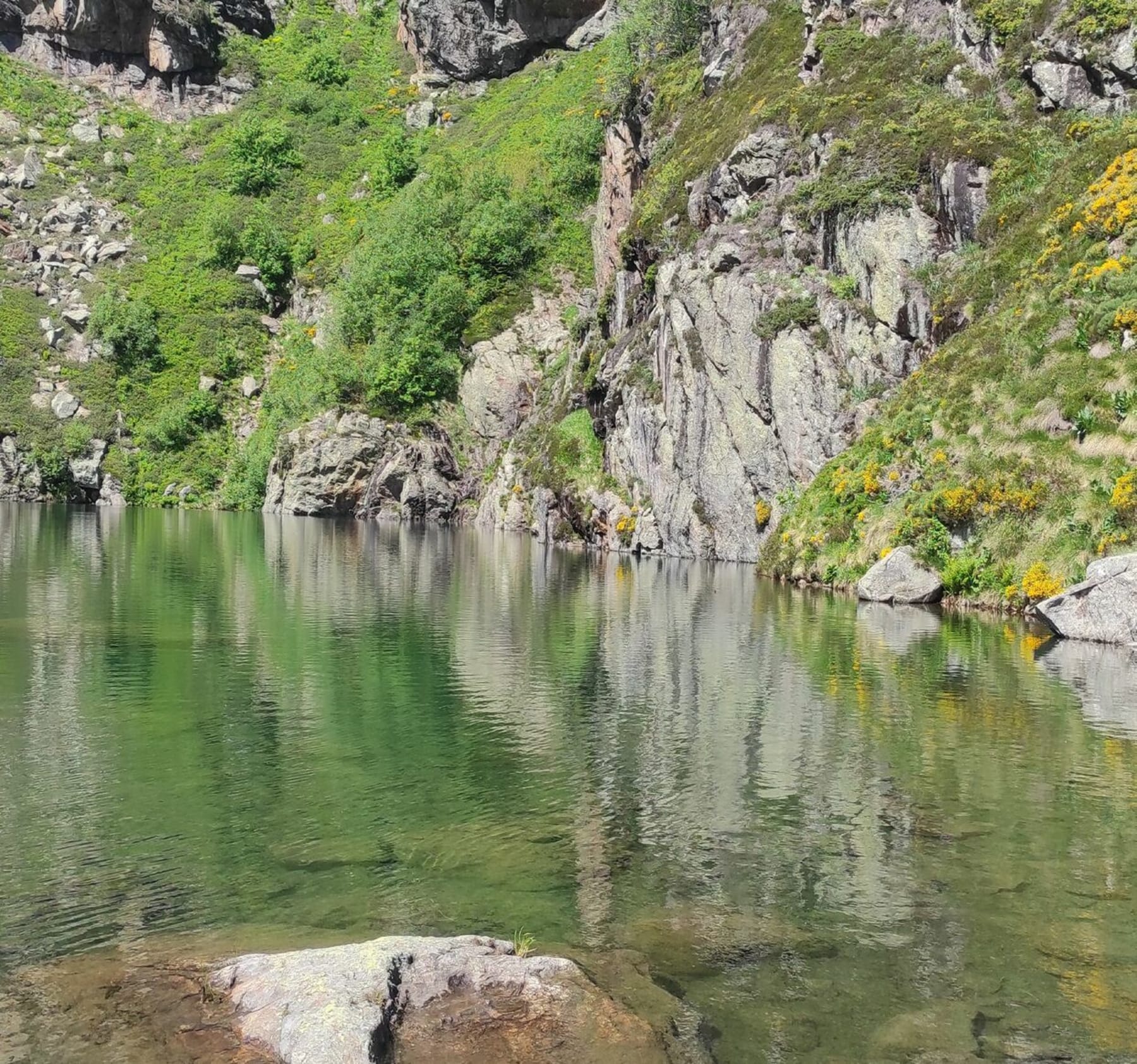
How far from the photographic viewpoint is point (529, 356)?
98875mm

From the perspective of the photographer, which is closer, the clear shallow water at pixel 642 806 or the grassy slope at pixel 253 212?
the clear shallow water at pixel 642 806

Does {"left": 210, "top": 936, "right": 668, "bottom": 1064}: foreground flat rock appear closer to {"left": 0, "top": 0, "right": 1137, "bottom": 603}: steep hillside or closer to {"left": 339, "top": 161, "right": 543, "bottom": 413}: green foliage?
{"left": 0, "top": 0, "right": 1137, "bottom": 603}: steep hillside

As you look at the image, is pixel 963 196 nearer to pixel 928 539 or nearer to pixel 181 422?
pixel 928 539

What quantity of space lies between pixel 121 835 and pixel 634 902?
6640mm

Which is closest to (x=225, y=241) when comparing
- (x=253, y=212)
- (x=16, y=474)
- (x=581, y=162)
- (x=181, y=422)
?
(x=253, y=212)

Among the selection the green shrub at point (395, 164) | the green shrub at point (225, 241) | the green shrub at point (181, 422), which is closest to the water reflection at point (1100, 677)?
the green shrub at point (181, 422)

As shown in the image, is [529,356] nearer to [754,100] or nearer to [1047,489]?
[754,100]

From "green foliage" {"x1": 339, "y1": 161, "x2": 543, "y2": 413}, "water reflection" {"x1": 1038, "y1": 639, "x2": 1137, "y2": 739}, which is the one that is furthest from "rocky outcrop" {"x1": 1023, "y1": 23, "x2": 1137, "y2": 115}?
"green foliage" {"x1": 339, "y1": 161, "x2": 543, "y2": 413}

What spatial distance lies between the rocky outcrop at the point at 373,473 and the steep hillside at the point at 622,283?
1.11ft

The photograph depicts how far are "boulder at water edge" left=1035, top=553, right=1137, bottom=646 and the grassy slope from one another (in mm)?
75972

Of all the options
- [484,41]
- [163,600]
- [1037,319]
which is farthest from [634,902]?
[484,41]

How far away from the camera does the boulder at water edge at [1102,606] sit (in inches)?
1176

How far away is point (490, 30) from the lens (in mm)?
142750

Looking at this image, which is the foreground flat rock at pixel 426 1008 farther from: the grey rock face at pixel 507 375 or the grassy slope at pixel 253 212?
the grassy slope at pixel 253 212
